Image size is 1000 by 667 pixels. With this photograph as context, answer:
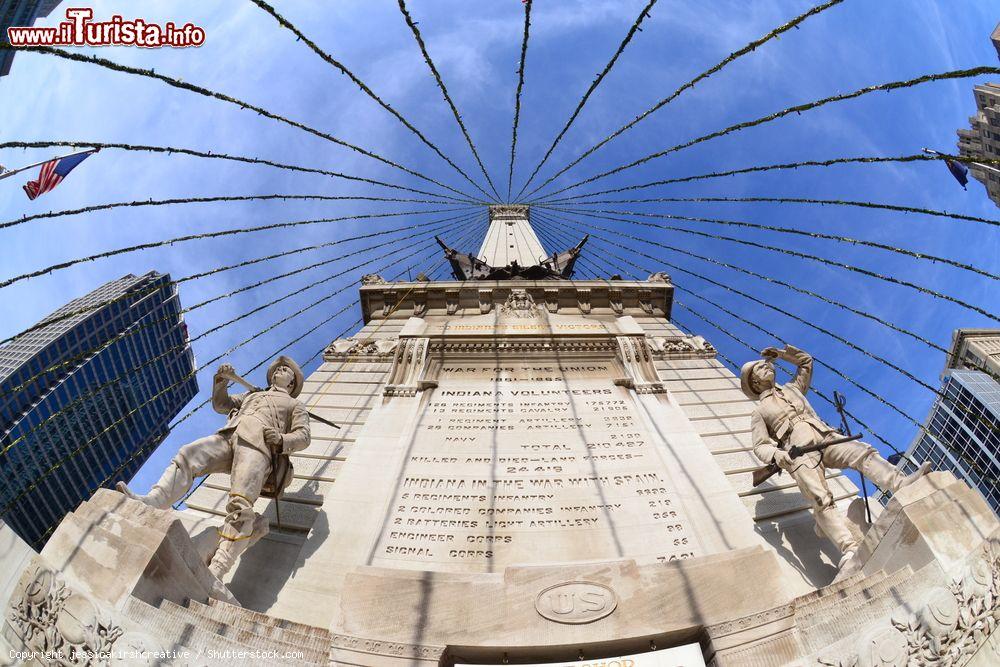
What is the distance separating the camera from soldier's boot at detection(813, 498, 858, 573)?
19.3 feet

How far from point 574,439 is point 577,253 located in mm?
17635

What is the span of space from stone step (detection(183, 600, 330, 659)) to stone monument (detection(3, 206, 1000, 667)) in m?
0.02

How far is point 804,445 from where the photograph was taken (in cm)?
681

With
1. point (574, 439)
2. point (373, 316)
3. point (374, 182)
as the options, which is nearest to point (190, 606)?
point (574, 439)

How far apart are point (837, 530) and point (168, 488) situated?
26.2 feet

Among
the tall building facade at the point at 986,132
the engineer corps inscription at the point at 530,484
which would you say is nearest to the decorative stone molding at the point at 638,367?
the engineer corps inscription at the point at 530,484

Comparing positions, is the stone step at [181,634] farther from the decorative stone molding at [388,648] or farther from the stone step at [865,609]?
the stone step at [865,609]

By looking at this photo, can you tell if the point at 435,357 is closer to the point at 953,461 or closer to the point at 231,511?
the point at 231,511

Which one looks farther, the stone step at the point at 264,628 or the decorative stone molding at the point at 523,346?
the decorative stone molding at the point at 523,346

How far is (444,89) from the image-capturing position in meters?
8.73

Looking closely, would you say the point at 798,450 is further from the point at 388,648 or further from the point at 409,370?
the point at 409,370

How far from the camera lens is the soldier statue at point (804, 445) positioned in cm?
609

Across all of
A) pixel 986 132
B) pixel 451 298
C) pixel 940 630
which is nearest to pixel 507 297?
pixel 451 298

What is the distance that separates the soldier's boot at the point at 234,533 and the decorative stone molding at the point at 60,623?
136 centimetres
